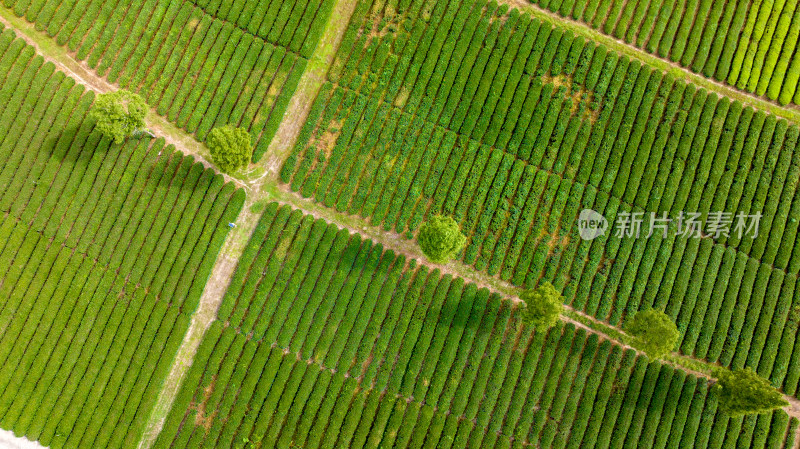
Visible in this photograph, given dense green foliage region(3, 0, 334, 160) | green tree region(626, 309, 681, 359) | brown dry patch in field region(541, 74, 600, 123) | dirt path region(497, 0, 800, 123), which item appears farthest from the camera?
dirt path region(497, 0, 800, 123)

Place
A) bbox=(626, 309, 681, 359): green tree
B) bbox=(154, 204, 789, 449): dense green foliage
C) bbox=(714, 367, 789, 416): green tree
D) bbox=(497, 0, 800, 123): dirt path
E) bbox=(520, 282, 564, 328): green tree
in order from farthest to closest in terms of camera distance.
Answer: bbox=(497, 0, 800, 123): dirt path, bbox=(154, 204, 789, 449): dense green foliage, bbox=(520, 282, 564, 328): green tree, bbox=(626, 309, 681, 359): green tree, bbox=(714, 367, 789, 416): green tree

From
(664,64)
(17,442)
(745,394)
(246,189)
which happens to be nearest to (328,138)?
(246,189)

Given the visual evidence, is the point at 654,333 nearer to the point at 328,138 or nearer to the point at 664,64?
the point at 664,64

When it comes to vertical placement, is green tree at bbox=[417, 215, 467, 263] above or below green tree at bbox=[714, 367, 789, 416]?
above

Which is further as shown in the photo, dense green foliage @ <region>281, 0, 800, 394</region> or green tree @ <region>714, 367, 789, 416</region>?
dense green foliage @ <region>281, 0, 800, 394</region>

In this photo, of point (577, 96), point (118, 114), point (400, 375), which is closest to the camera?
point (118, 114)

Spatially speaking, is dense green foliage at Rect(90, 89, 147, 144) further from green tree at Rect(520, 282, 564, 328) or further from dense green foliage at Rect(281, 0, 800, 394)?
green tree at Rect(520, 282, 564, 328)

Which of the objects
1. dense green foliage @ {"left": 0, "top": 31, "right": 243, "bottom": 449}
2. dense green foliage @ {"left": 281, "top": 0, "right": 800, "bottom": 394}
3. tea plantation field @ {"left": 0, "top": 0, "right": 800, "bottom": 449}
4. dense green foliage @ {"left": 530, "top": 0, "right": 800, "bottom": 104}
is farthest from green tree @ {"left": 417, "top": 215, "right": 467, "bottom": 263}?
dense green foliage @ {"left": 530, "top": 0, "right": 800, "bottom": 104}
